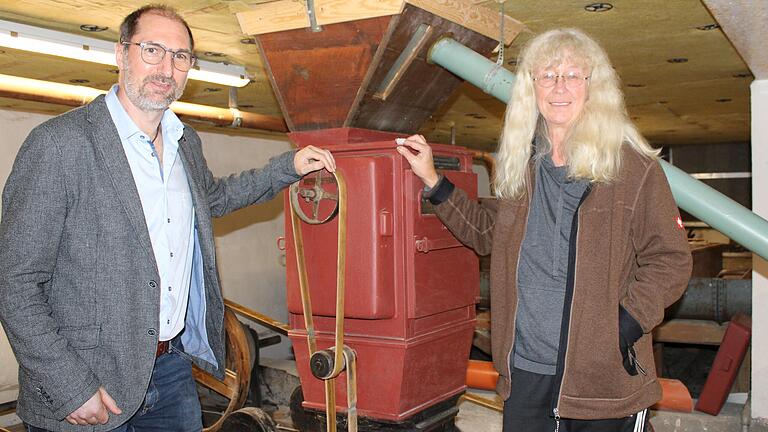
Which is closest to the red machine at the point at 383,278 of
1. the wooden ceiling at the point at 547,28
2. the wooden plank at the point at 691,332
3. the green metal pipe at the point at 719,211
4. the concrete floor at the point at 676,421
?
the wooden ceiling at the point at 547,28

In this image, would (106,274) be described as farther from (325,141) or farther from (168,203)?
(325,141)

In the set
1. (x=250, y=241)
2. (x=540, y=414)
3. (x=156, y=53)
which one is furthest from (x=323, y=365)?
(x=250, y=241)

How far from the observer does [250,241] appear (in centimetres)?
770

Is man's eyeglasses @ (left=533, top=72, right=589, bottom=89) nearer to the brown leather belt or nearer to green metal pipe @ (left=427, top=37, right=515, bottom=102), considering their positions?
green metal pipe @ (left=427, top=37, right=515, bottom=102)

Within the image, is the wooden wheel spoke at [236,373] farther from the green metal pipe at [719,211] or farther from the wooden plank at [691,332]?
the green metal pipe at [719,211]

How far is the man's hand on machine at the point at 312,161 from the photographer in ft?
7.73

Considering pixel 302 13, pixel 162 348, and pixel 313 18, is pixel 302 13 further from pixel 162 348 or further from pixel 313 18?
pixel 162 348

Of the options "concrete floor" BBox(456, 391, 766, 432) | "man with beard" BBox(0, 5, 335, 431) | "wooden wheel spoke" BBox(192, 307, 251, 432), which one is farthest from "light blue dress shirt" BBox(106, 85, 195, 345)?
"wooden wheel spoke" BBox(192, 307, 251, 432)

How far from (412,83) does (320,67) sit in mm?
363

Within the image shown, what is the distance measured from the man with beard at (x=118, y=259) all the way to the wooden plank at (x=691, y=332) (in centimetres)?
401

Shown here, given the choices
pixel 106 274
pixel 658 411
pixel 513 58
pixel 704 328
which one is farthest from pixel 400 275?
pixel 704 328

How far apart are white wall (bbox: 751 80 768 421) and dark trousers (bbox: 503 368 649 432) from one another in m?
2.22

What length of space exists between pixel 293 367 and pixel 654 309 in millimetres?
4632

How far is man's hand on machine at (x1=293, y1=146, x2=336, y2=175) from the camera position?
2.36m
